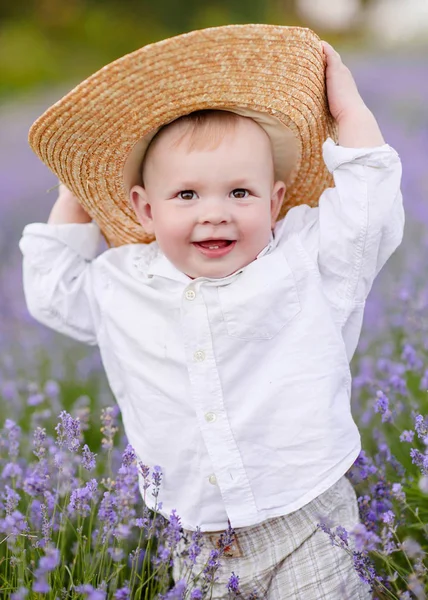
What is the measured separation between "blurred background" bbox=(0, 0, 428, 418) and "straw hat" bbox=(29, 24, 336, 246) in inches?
10.0

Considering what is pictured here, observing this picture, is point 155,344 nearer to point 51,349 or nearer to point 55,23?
point 51,349

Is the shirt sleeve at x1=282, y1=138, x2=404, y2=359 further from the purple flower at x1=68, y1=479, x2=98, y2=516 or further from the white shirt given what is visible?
the purple flower at x1=68, y1=479, x2=98, y2=516

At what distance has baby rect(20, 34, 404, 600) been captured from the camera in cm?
205

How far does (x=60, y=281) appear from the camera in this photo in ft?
7.92

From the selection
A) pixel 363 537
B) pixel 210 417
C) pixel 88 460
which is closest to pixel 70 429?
pixel 88 460

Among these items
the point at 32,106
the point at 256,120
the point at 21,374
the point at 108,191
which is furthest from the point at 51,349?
the point at 32,106

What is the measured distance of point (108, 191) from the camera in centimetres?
233

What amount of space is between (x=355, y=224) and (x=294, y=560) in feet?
2.98

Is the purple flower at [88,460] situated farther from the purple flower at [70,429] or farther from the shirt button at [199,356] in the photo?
the shirt button at [199,356]

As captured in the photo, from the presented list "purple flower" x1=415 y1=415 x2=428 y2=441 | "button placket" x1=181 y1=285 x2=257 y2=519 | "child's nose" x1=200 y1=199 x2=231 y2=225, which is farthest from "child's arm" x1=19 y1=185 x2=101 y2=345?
"purple flower" x1=415 y1=415 x2=428 y2=441

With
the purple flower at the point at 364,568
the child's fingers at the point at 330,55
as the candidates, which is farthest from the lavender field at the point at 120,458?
the child's fingers at the point at 330,55

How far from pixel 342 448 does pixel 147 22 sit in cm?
2461

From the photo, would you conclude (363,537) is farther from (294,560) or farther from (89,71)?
(89,71)

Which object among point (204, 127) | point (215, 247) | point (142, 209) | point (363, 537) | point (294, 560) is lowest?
point (294, 560)
